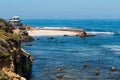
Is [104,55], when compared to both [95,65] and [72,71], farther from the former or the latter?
[72,71]

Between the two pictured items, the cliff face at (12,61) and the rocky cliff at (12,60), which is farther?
the cliff face at (12,61)

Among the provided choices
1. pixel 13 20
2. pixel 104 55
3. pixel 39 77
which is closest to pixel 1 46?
pixel 39 77

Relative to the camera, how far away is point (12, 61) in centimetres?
3600

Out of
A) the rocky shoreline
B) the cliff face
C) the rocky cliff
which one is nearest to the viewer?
the rocky shoreline

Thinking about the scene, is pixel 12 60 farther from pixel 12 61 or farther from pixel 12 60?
pixel 12 61

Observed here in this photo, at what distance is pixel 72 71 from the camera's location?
5138cm

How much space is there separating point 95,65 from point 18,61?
66.9 ft

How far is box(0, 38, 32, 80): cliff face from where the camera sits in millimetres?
33569

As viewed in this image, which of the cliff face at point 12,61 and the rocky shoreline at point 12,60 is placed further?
the cliff face at point 12,61

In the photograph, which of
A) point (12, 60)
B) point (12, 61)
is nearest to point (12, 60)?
point (12, 60)

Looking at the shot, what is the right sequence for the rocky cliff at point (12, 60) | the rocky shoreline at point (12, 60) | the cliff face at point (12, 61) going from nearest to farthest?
the rocky shoreline at point (12, 60)
the rocky cliff at point (12, 60)
the cliff face at point (12, 61)

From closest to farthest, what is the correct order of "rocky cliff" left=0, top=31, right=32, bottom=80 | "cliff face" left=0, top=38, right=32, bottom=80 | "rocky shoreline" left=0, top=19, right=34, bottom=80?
1. "rocky shoreline" left=0, top=19, right=34, bottom=80
2. "rocky cliff" left=0, top=31, right=32, bottom=80
3. "cliff face" left=0, top=38, right=32, bottom=80

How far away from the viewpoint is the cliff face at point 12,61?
110 ft

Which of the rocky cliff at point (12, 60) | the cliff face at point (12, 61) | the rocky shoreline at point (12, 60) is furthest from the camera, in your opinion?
the cliff face at point (12, 61)
